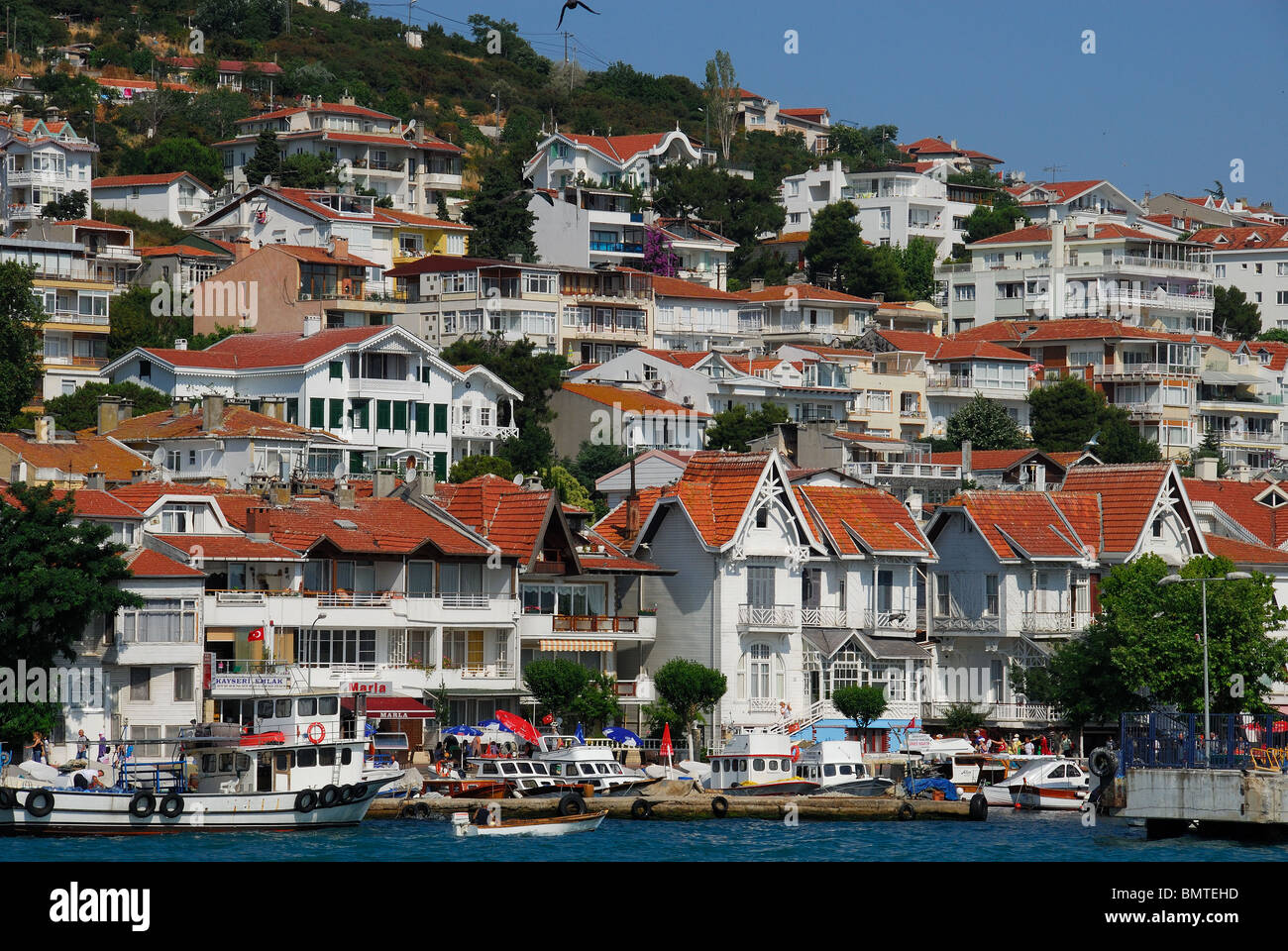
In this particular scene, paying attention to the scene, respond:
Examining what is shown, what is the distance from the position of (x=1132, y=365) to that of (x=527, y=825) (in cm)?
8121

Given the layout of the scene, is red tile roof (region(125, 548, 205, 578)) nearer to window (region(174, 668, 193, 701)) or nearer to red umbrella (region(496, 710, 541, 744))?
window (region(174, 668, 193, 701))

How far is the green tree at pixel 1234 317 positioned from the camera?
147000 mm

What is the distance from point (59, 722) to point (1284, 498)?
56709 mm

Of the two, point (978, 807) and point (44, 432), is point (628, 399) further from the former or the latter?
point (978, 807)

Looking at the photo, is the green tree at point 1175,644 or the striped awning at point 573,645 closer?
the green tree at point 1175,644

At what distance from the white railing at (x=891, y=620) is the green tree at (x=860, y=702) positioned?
13.7 feet

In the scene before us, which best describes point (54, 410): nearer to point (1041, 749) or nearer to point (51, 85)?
point (1041, 749)

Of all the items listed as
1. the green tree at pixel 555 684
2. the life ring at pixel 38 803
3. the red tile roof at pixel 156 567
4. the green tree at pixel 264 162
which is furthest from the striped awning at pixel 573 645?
the green tree at pixel 264 162

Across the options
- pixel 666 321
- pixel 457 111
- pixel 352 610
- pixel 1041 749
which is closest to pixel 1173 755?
pixel 1041 749

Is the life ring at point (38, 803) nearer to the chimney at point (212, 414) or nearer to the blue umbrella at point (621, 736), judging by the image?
the blue umbrella at point (621, 736)

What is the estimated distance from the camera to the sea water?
148 feet

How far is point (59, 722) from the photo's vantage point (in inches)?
2144

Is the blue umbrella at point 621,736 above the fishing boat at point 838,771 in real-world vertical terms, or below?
above
